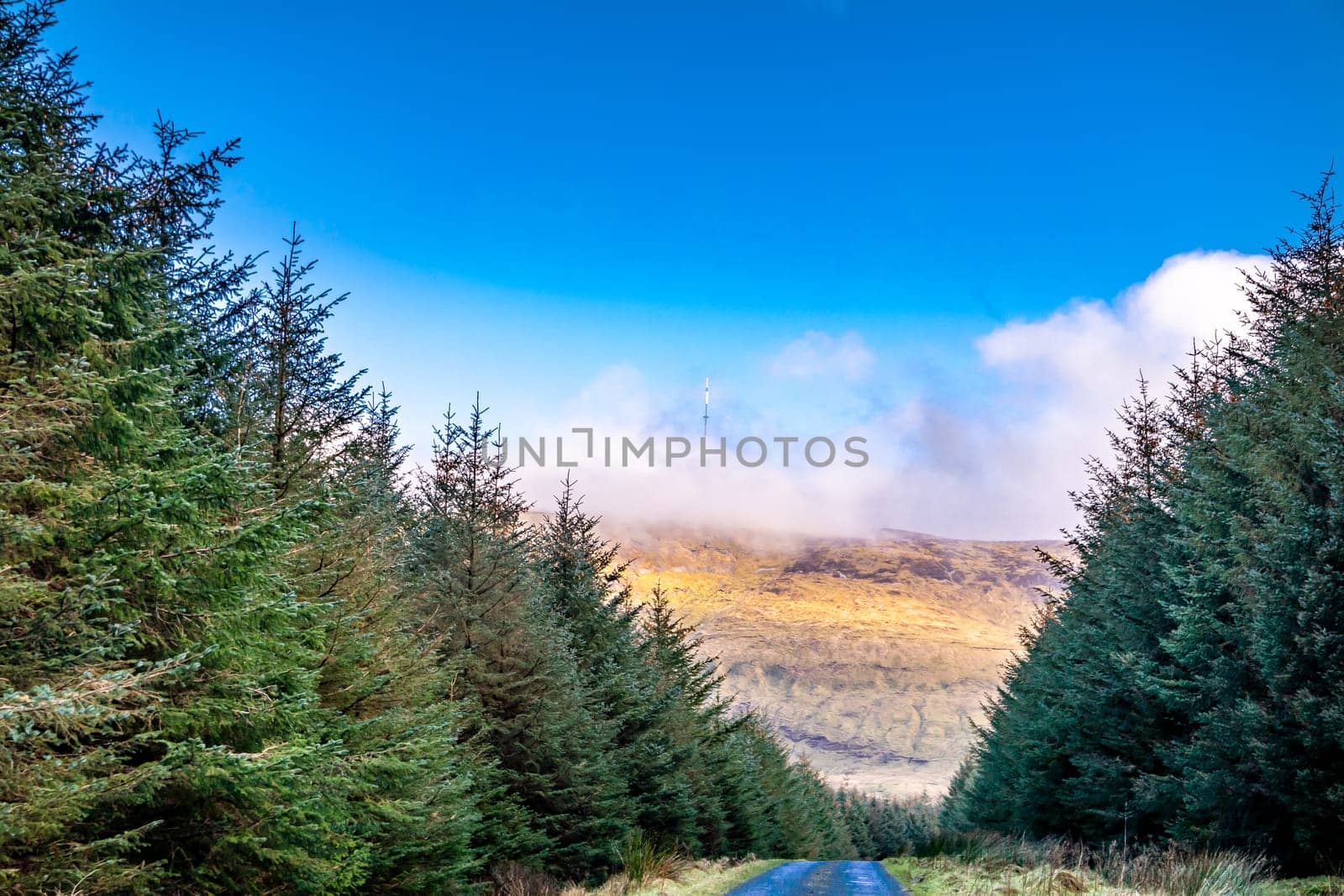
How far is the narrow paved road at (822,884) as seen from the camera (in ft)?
47.7

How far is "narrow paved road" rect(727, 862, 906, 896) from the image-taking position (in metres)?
14.5

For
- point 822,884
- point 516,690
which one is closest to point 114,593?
point 516,690

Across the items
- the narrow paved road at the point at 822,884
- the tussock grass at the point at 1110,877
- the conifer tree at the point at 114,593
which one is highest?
the conifer tree at the point at 114,593

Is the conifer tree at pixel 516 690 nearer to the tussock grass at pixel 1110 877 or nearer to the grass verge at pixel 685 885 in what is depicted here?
the grass verge at pixel 685 885

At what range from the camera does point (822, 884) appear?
53.7 ft

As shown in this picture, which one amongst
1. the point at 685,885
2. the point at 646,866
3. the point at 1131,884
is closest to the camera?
the point at 1131,884

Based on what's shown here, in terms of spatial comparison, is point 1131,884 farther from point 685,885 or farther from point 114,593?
point 114,593

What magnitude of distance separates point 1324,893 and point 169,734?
49.0 feet

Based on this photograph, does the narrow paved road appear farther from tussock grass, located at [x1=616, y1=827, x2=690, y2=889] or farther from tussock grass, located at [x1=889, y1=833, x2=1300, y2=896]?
tussock grass, located at [x1=616, y1=827, x2=690, y2=889]

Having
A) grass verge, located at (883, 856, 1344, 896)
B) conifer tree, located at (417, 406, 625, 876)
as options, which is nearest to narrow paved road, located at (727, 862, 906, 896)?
grass verge, located at (883, 856, 1344, 896)

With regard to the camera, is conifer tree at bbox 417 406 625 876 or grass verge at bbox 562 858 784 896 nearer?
grass verge at bbox 562 858 784 896

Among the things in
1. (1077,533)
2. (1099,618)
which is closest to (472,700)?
(1099,618)

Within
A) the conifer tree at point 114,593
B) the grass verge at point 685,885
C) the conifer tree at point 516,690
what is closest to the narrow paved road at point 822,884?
the grass verge at point 685,885

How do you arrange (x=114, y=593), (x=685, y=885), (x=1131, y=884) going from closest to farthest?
(x=114, y=593) < (x=1131, y=884) < (x=685, y=885)
